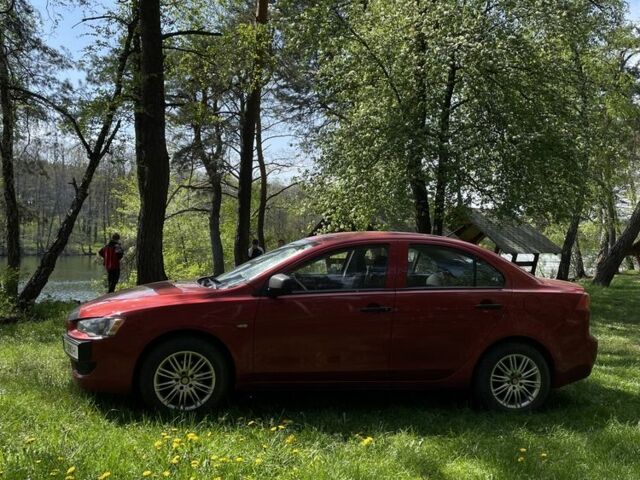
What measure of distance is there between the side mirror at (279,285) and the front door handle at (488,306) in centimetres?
176

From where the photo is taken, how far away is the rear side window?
5695 millimetres

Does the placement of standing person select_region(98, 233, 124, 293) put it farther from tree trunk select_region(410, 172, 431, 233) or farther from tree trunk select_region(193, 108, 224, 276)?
tree trunk select_region(410, 172, 431, 233)

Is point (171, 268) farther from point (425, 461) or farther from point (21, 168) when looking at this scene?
point (425, 461)

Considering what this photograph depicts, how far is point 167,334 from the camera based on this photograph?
5.09 metres

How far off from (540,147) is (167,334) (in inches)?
451

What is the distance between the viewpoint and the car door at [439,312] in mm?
5516

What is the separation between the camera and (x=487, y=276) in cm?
584

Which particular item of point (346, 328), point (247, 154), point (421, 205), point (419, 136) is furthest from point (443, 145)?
point (346, 328)

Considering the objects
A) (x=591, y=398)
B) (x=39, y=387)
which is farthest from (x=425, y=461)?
(x=39, y=387)

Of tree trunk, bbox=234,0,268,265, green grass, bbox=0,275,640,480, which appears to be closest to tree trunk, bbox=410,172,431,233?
tree trunk, bbox=234,0,268,265

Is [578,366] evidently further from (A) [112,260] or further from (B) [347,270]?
(A) [112,260]

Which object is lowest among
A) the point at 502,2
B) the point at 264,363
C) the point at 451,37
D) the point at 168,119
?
the point at 264,363

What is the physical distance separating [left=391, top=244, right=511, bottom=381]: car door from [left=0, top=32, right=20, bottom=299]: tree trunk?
10.5m

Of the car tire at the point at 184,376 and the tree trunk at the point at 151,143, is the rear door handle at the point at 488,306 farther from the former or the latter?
the tree trunk at the point at 151,143
